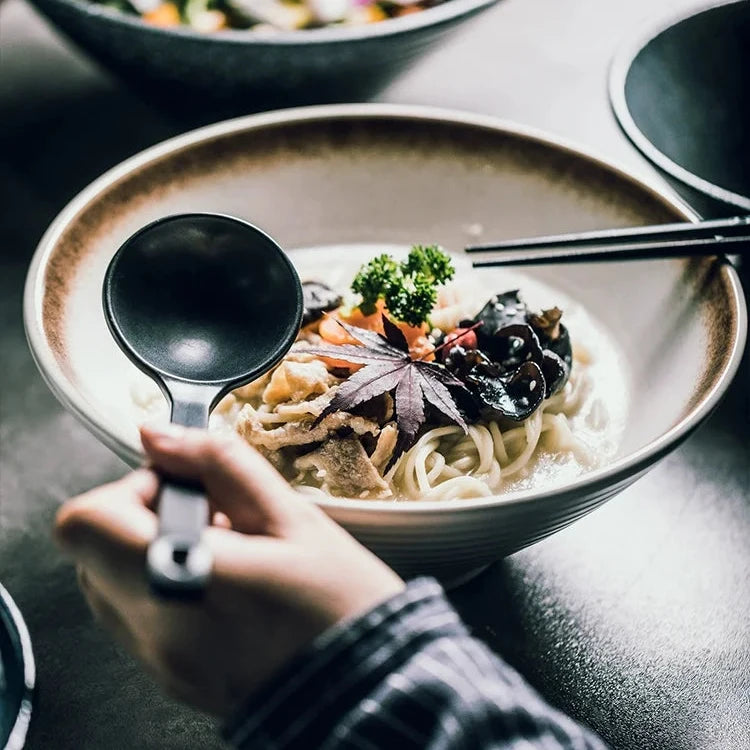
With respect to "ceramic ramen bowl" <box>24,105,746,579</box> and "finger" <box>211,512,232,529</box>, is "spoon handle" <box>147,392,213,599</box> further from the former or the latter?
"ceramic ramen bowl" <box>24,105,746,579</box>

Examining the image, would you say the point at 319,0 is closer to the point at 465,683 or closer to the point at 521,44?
the point at 521,44

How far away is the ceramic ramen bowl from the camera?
3.28ft

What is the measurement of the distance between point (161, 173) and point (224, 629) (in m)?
Answer: 0.88

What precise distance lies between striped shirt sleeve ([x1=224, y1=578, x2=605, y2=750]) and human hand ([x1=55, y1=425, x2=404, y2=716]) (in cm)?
2

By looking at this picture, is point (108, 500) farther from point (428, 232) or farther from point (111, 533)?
point (428, 232)

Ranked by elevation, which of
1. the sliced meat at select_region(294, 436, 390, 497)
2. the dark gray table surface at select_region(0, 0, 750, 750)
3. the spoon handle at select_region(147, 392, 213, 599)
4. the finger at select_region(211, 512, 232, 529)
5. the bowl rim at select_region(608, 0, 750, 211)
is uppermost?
the bowl rim at select_region(608, 0, 750, 211)

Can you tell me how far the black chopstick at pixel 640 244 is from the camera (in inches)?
50.4

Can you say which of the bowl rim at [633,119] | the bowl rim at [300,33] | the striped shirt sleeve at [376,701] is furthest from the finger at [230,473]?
the bowl rim at [300,33]

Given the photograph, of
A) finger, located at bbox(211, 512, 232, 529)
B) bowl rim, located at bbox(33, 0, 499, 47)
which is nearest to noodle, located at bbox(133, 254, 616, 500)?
finger, located at bbox(211, 512, 232, 529)

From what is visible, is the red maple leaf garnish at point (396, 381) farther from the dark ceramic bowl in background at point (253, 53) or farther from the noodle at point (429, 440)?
the dark ceramic bowl in background at point (253, 53)

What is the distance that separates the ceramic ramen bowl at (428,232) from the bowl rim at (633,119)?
6 cm

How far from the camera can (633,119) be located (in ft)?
5.01

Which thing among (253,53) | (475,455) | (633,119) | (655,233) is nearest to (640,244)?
(655,233)

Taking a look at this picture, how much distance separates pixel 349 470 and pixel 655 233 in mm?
555
